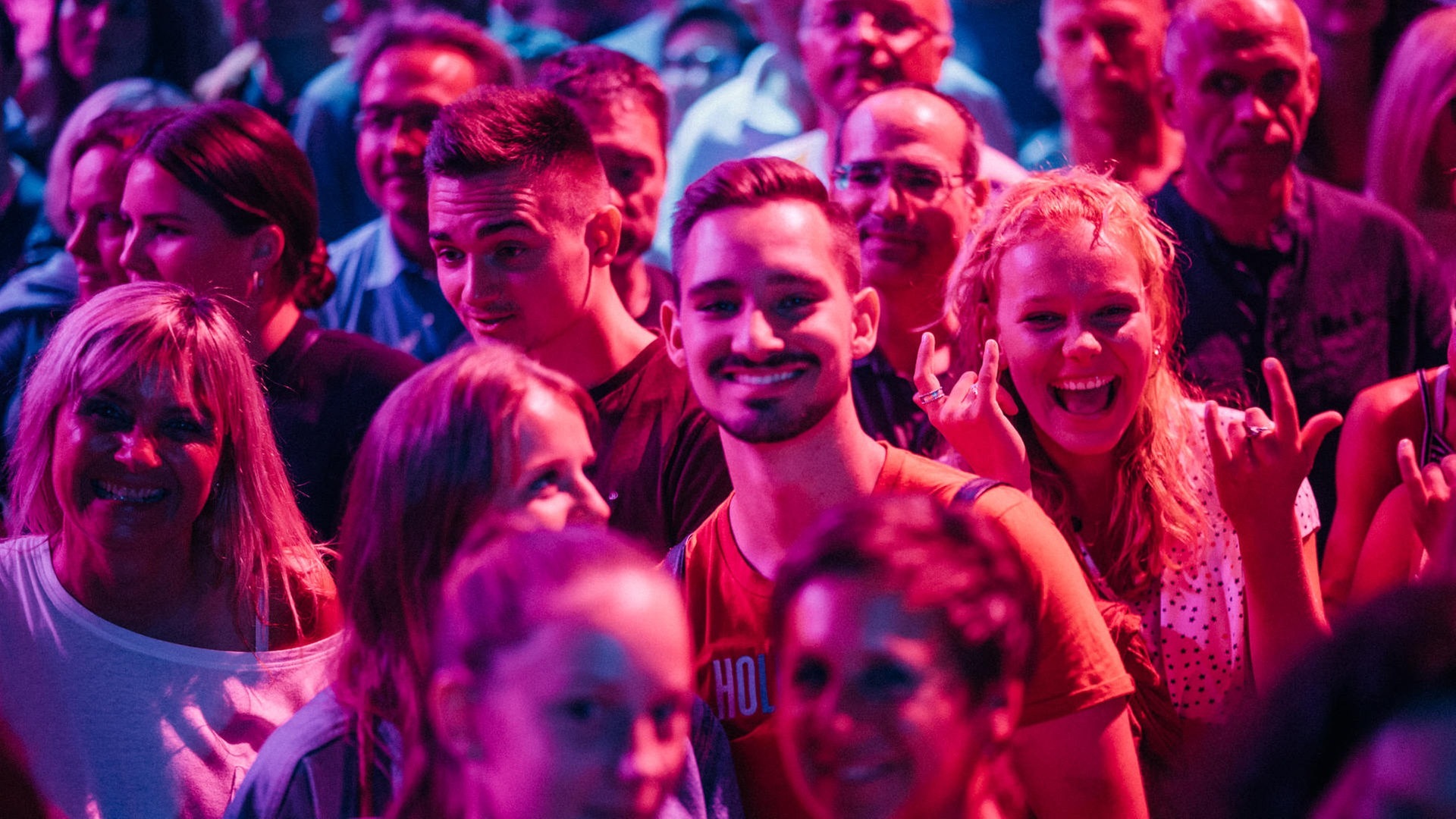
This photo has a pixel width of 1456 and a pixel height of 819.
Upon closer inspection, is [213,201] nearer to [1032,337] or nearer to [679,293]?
[679,293]

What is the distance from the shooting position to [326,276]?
3.67m

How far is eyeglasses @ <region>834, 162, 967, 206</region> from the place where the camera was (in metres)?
3.52

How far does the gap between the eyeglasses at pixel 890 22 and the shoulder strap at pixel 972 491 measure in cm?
223

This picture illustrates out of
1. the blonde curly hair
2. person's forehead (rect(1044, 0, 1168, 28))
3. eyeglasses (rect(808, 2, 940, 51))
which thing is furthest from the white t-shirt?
person's forehead (rect(1044, 0, 1168, 28))

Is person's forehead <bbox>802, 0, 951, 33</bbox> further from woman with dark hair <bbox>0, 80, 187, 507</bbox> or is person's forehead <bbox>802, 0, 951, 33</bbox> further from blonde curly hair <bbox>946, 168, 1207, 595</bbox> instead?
woman with dark hair <bbox>0, 80, 187, 507</bbox>

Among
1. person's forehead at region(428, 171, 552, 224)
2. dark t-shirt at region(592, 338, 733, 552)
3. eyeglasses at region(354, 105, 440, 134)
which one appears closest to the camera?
dark t-shirt at region(592, 338, 733, 552)

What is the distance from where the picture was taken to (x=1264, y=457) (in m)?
2.52

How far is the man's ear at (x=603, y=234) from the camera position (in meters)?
3.22

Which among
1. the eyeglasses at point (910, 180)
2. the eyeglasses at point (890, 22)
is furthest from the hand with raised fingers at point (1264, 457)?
the eyeglasses at point (890, 22)

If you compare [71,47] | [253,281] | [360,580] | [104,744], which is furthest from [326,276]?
[71,47]

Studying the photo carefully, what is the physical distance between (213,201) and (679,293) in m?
1.57

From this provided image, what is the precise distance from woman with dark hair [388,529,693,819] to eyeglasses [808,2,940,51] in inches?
114

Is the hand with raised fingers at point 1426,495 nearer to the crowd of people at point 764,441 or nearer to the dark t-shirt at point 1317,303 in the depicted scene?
the crowd of people at point 764,441

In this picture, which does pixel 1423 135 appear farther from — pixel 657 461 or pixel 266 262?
pixel 266 262
